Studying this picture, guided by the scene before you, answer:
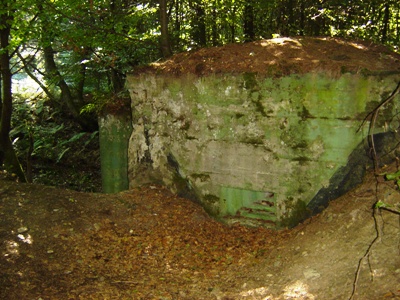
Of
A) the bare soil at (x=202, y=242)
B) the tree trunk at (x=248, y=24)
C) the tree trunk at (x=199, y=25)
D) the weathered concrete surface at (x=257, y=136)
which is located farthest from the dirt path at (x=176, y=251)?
the tree trunk at (x=248, y=24)

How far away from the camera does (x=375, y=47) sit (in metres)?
5.66

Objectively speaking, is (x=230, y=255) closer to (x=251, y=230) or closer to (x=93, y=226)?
(x=251, y=230)

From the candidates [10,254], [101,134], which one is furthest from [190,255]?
[101,134]

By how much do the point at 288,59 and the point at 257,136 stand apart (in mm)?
1158

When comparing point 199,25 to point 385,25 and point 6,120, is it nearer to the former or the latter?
point 385,25

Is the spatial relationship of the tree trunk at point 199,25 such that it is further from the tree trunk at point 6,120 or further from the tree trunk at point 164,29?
the tree trunk at point 6,120

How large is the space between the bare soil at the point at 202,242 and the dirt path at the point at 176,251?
1 centimetres

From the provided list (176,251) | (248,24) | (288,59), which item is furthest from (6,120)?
(288,59)

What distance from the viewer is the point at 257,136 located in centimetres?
554

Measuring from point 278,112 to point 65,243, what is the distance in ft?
10.7

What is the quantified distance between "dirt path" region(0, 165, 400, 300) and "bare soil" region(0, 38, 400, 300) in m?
0.01

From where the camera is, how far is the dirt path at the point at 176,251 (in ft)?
12.7

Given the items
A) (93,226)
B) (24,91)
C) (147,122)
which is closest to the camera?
(93,226)

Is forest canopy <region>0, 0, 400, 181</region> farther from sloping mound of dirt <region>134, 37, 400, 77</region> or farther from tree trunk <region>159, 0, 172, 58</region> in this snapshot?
sloping mound of dirt <region>134, 37, 400, 77</region>
